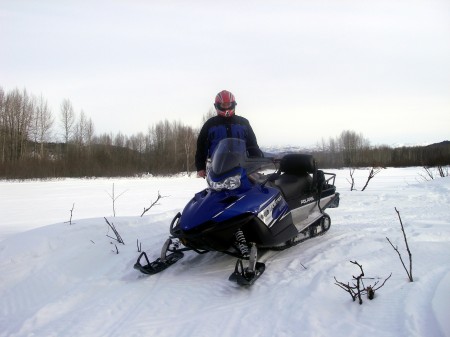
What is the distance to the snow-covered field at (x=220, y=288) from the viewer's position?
2.26 meters

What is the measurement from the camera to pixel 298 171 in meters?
4.36

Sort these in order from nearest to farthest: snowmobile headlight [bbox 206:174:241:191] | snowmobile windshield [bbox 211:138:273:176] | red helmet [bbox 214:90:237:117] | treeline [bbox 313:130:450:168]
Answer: snowmobile headlight [bbox 206:174:241:191]
snowmobile windshield [bbox 211:138:273:176]
red helmet [bbox 214:90:237:117]
treeline [bbox 313:130:450:168]

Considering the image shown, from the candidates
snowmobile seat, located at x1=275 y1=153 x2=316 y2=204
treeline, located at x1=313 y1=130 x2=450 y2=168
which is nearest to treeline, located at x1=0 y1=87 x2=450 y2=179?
treeline, located at x1=313 y1=130 x2=450 y2=168

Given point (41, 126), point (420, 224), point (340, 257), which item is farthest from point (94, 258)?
point (41, 126)

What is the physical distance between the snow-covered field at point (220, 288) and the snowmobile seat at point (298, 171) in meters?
0.62

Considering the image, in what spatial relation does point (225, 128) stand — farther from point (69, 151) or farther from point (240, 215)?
point (69, 151)

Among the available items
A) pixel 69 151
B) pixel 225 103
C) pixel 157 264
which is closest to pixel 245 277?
pixel 157 264

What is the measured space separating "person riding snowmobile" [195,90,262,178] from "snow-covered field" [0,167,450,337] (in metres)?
1.23

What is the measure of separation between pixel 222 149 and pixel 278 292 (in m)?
1.46

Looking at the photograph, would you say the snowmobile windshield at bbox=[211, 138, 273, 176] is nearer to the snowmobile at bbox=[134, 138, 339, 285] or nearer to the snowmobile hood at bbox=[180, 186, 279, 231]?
the snowmobile at bbox=[134, 138, 339, 285]

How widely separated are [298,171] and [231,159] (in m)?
1.23

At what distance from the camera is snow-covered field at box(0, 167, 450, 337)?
2264mm

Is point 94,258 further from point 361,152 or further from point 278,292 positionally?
point 361,152

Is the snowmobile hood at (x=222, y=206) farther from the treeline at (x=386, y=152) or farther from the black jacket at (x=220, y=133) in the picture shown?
the treeline at (x=386, y=152)
